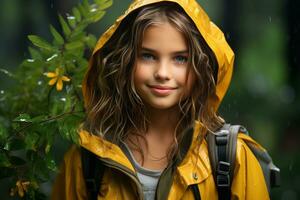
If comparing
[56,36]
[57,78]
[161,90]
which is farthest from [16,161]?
[161,90]

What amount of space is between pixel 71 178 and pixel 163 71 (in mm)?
850

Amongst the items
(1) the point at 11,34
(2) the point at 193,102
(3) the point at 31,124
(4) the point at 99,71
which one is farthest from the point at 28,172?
(1) the point at 11,34

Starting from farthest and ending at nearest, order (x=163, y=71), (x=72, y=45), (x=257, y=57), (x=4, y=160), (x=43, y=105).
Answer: (x=257, y=57) → (x=43, y=105) → (x=72, y=45) → (x=4, y=160) → (x=163, y=71)

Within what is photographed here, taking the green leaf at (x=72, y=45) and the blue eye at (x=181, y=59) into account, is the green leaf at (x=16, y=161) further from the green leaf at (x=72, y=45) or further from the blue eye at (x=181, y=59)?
the blue eye at (x=181, y=59)

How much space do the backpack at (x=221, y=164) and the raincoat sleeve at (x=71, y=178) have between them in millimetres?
62

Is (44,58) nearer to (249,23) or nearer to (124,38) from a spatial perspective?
(124,38)

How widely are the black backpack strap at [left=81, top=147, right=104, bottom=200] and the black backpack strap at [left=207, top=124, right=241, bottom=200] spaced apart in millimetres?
596

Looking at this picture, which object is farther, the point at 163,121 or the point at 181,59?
the point at 163,121

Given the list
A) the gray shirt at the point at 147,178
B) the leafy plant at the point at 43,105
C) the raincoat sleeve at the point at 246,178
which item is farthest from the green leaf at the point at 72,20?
the raincoat sleeve at the point at 246,178

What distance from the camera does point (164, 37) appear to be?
13.2 ft

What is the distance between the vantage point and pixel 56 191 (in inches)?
177

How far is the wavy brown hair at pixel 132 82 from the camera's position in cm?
407

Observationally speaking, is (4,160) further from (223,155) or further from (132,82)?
(223,155)

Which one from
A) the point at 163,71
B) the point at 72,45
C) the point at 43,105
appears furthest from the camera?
the point at 43,105
